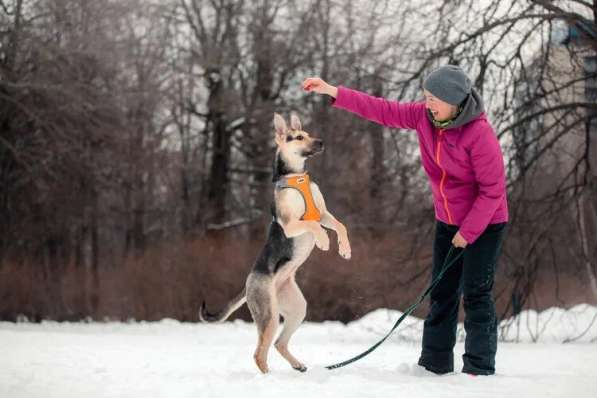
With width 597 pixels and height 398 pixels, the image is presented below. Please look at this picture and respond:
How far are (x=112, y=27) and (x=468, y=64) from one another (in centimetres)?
1325

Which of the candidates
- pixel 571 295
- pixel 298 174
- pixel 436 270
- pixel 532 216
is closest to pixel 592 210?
pixel 532 216

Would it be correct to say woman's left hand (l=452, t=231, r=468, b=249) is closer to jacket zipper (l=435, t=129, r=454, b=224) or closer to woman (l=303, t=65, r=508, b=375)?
woman (l=303, t=65, r=508, b=375)

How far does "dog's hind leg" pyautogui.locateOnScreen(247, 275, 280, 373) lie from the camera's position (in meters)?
5.02

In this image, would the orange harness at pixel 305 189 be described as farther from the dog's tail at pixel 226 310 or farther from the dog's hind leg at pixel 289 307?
the dog's tail at pixel 226 310

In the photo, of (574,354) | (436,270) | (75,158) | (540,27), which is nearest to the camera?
(436,270)

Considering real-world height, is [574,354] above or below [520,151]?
below

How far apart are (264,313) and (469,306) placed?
1.48 metres

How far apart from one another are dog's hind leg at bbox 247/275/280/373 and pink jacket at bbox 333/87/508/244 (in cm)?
137

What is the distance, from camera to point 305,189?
16.5 ft

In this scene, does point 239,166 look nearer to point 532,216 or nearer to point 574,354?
point 532,216

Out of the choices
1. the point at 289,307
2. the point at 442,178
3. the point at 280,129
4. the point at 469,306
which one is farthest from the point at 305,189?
the point at 469,306

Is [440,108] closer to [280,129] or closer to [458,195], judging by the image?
[458,195]

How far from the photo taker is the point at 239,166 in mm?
25047

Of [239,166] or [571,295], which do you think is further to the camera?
[239,166]
